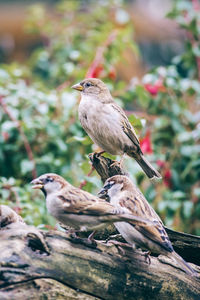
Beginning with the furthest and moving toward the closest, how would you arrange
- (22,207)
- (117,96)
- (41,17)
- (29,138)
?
(41,17) < (117,96) < (29,138) < (22,207)

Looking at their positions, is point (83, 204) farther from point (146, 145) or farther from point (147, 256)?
point (146, 145)

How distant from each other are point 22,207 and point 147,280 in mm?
1402

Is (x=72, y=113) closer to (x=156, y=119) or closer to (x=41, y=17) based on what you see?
(x=156, y=119)

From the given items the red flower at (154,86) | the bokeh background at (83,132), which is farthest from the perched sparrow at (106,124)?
the red flower at (154,86)

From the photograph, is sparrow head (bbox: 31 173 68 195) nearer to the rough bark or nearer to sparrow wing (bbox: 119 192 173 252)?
the rough bark

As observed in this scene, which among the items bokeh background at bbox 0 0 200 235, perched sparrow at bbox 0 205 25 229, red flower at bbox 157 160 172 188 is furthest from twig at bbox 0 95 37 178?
perched sparrow at bbox 0 205 25 229

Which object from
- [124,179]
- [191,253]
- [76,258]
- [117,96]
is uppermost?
[117,96]

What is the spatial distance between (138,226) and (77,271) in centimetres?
42

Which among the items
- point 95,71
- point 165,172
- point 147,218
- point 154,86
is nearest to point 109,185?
point 147,218

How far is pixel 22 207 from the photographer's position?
360 cm

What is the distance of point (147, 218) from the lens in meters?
2.53

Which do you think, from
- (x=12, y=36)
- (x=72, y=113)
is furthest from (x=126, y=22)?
(x=12, y=36)

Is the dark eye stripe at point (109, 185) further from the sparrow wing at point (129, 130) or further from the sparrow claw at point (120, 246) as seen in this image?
the sparrow wing at point (129, 130)

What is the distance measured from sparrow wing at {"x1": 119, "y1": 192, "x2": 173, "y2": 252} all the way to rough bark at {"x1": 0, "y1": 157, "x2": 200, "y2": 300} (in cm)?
19
